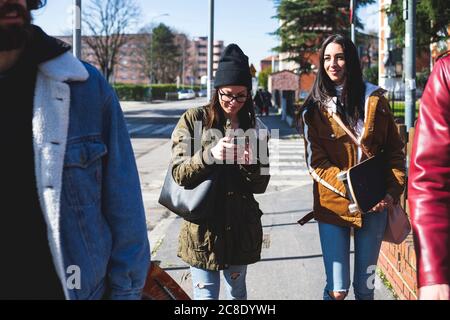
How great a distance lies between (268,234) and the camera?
6387mm

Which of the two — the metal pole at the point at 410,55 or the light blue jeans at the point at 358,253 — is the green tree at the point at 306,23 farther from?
the light blue jeans at the point at 358,253

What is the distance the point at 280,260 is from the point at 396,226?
91.3 inches

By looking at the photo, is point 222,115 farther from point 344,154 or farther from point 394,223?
point 394,223

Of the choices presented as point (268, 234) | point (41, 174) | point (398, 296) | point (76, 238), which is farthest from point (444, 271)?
point (268, 234)

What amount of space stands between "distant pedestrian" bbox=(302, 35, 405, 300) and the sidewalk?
125cm

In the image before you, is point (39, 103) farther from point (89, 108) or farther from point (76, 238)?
point (76, 238)

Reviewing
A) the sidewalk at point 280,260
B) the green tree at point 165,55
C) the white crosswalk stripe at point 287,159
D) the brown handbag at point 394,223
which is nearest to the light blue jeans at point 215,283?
the brown handbag at point 394,223

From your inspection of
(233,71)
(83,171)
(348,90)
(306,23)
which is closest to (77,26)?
(233,71)

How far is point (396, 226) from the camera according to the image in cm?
313

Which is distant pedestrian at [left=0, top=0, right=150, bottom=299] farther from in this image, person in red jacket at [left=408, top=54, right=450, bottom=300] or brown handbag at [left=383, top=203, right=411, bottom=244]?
brown handbag at [left=383, top=203, right=411, bottom=244]

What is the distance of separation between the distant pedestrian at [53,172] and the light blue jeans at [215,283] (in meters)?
1.20

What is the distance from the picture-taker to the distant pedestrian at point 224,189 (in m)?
2.93

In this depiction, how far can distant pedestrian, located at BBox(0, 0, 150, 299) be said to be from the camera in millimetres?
1638
